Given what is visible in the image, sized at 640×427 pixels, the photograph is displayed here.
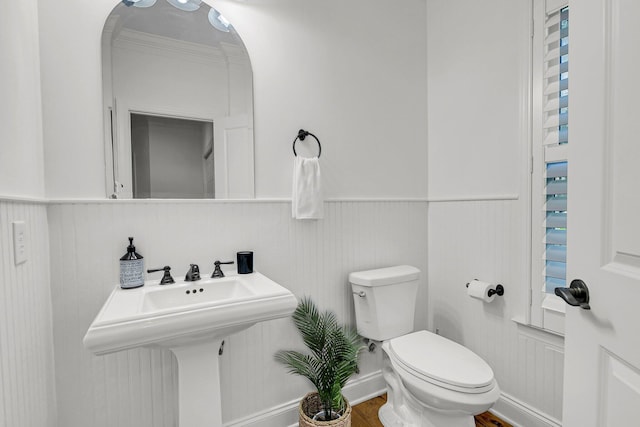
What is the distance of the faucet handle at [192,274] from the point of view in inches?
52.0

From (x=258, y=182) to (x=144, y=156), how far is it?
0.51 metres

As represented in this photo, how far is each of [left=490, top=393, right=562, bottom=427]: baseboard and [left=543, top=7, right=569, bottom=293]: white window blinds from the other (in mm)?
624

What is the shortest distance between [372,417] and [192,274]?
49.3 inches

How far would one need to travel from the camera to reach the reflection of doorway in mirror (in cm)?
133

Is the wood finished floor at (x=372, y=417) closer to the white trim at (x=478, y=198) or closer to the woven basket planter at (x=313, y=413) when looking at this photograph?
the woven basket planter at (x=313, y=413)

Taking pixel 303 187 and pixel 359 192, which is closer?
pixel 303 187

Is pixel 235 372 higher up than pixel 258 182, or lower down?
lower down

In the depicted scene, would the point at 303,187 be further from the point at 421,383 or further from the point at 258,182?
the point at 421,383

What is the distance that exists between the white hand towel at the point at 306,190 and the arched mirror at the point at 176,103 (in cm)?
22

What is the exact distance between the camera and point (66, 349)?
Answer: 121cm

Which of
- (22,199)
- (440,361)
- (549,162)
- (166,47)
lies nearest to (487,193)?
(549,162)

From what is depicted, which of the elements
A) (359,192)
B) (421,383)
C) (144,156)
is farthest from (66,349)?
(359,192)

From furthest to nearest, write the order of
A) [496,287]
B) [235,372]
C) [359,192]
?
1. [359,192]
2. [496,287]
3. [235,372]

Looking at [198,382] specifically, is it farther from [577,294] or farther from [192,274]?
[577,294]
